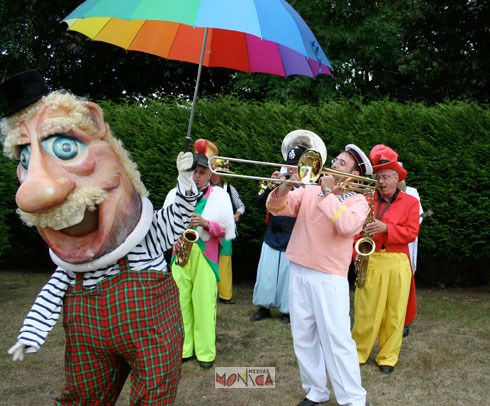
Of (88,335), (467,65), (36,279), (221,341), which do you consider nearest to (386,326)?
(221,341)

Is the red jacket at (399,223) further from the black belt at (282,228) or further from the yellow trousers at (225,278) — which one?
the yellow trousers at (225,278)

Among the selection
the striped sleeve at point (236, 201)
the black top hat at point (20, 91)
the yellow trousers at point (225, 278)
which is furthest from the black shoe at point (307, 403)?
the striped sleeve at point (236, 201)

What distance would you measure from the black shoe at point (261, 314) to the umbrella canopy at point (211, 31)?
11.6 feet

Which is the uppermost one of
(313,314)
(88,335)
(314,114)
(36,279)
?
(314,114)

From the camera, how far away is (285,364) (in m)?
5.03

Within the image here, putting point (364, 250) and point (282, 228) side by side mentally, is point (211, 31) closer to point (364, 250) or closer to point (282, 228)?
point (364, 250)

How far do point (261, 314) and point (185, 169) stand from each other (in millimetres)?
4045

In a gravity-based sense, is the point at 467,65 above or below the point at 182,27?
above

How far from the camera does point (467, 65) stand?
10.6 metres

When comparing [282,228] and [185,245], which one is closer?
[185,245]

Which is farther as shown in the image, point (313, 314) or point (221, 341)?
point (221, 341)

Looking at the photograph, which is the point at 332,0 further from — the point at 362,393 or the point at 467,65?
the point at 362,393

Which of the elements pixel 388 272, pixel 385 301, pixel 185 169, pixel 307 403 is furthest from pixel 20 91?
pixel 385 301

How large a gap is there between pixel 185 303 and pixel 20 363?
157 cm
